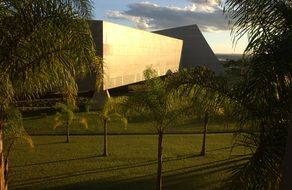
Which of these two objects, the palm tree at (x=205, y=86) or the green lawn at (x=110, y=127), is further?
the green lawn at (x=110, y=127)

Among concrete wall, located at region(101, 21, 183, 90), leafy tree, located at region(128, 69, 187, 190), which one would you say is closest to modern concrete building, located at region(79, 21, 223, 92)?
concrete wall, located at region(101, 21, 183, 90)

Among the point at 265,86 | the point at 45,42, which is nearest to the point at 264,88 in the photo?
the point at 265,86

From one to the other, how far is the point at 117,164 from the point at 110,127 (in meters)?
9.22

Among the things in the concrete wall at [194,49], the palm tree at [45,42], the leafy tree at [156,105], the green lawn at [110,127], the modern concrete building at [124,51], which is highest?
the concrete wall at [194,49]

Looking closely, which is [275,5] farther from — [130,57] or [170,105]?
[130,57]

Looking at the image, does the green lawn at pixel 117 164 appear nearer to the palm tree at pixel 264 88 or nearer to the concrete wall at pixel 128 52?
the concrete wall at pixel 128 52

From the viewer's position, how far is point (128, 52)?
39.6 meters

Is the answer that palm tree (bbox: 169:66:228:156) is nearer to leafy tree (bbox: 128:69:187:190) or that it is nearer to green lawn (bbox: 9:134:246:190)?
green lawn (bbox: 9:134:246:190)

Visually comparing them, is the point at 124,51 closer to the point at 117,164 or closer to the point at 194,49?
the point at 117,164

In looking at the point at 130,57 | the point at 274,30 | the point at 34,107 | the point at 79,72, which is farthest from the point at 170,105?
the point at 130,57

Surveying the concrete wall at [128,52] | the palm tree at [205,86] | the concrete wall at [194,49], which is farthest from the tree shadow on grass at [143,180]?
the concrete wall at [194,49]

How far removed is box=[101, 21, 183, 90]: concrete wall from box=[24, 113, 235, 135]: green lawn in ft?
8.38

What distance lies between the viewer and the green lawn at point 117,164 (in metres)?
15.6

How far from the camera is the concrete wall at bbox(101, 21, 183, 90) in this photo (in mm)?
32981
